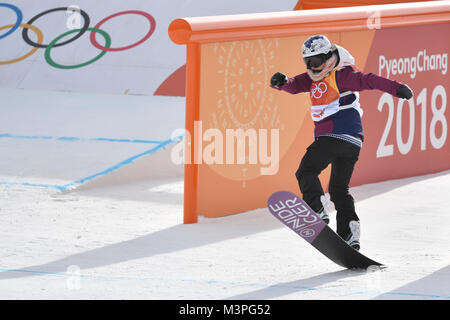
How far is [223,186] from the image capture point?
25.5 feet

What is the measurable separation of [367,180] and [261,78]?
1.93 meters

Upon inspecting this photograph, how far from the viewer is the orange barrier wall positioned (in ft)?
24.6

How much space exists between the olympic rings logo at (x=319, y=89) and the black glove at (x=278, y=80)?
21 centimetres

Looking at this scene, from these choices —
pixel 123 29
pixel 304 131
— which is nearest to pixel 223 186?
pixel 304 131

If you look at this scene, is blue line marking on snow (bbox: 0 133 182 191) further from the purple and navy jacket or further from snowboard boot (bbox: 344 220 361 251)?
snowboard boot (bbox: 344 220 361 251)

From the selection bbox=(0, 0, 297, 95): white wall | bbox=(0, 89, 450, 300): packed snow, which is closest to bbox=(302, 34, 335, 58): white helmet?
bbox=(0, 89, 450, 300): packed snow

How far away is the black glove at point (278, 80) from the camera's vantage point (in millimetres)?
6614

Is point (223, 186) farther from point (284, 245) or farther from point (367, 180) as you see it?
point (367, 180)

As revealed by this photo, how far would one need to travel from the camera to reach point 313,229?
19.2ft

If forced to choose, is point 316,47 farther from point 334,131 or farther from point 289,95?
point 289,95

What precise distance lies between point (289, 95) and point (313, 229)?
2522 mm

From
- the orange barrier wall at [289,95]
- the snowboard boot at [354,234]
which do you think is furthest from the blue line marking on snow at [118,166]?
the snowboard boot at [354,234]

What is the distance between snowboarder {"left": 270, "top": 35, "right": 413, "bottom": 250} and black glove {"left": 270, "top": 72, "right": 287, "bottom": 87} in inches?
7.8

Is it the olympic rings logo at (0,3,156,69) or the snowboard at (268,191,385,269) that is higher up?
the olympic rings logo at (0,3,156,69)
